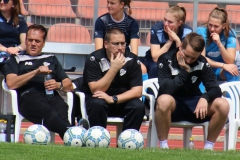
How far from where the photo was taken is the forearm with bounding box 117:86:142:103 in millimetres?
9234

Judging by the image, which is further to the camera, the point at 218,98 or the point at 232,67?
A: the point at 232,67

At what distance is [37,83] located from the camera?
9.66 metres

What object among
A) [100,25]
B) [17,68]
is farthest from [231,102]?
[17,68]

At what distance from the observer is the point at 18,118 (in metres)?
9.35

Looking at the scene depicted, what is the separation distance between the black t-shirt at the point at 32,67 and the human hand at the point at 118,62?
2.87 ft

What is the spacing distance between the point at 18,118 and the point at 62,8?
3.24 metres

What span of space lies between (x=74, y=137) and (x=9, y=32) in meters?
2.42

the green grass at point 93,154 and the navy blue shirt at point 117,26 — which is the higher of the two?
the navy blue shirt at point 117,26

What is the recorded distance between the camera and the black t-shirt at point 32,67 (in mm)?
9578

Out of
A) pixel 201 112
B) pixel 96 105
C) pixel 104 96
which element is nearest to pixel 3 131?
pixel 96 105

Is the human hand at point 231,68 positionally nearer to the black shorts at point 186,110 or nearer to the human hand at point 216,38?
the human hand at point 216,38

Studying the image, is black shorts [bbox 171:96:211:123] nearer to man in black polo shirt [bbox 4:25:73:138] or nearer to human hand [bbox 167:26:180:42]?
human hand [bbox 167:26:180:42]

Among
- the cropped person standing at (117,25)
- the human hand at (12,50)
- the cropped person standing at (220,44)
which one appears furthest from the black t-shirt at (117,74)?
the cropped person standing at (220,44)

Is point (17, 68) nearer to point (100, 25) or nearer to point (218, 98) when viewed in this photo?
point (100, 25)
